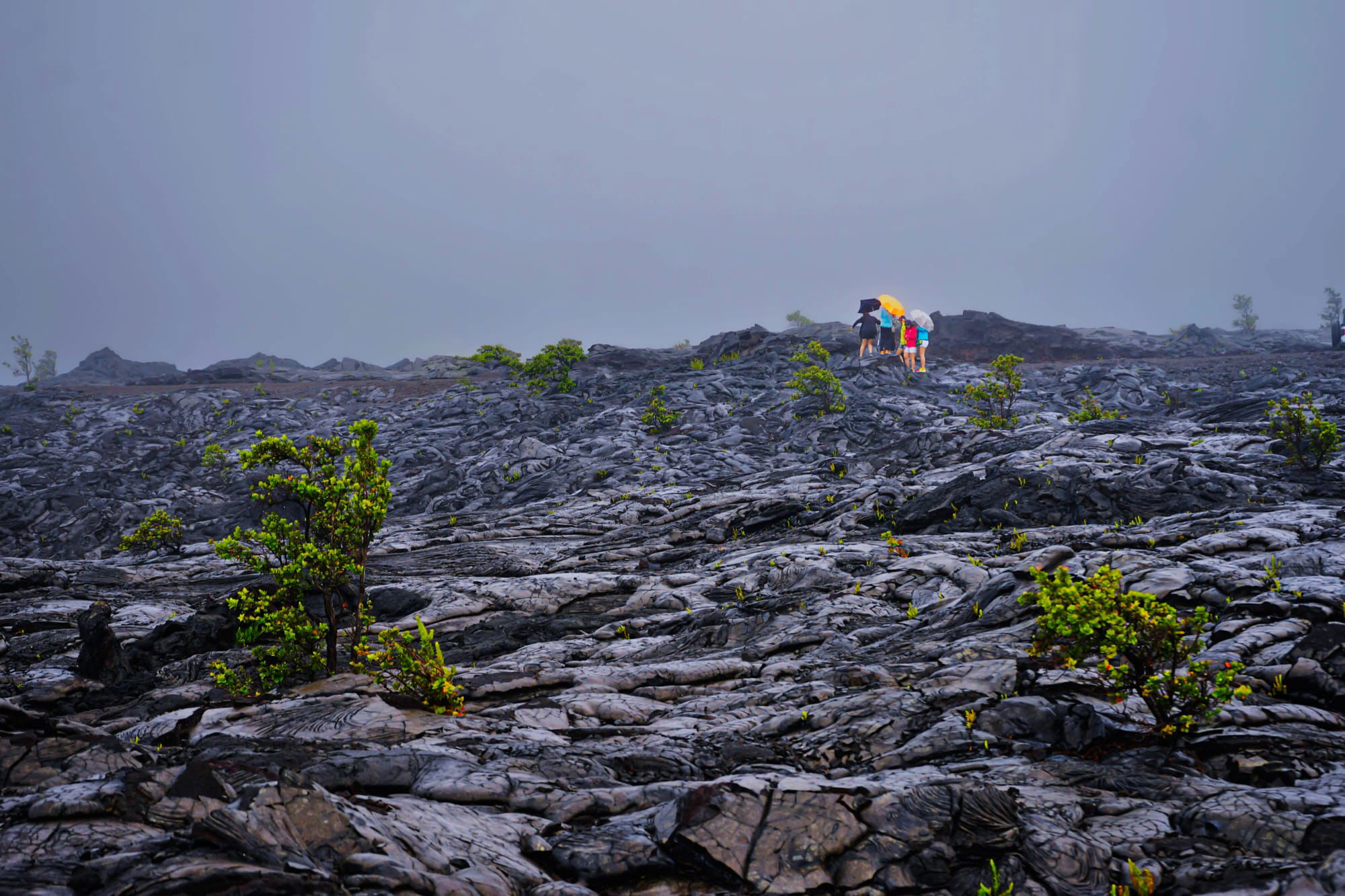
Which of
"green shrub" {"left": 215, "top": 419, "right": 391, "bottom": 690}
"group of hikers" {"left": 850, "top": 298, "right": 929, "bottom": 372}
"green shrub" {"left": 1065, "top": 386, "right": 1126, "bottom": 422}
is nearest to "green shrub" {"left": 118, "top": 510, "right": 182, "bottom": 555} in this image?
"green shrub" {"left": 215, "top": 419, "right": 391, "bottom": 690}

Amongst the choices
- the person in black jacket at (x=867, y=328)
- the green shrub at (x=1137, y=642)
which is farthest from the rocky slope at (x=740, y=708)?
the person in black jacket at (x=867, y=328)

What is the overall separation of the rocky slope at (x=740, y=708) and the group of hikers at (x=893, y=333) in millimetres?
31884

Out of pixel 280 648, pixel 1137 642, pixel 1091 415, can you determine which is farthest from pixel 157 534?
pixel 1091 415

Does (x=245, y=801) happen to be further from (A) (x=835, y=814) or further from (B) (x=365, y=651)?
(B) (x=365, y=651)

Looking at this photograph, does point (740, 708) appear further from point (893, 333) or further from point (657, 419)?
point (893, 333)

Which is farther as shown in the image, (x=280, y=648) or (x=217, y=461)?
(x=217, y=461)

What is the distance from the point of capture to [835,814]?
756cm

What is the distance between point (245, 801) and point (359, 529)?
346 inches

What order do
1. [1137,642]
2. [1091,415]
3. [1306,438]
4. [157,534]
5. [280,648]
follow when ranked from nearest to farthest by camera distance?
[1137,642], [280,648], [1306,438], [157,534], [1091,415]

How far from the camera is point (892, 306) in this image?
66.1 m

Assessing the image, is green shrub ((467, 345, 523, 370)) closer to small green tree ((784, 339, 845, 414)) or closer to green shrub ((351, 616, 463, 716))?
small green tree ((784, 339, 845, 414))

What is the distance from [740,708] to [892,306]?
200ft

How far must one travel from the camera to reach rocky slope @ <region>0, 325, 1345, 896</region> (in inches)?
267

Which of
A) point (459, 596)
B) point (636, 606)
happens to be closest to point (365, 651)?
point (459, 596)
